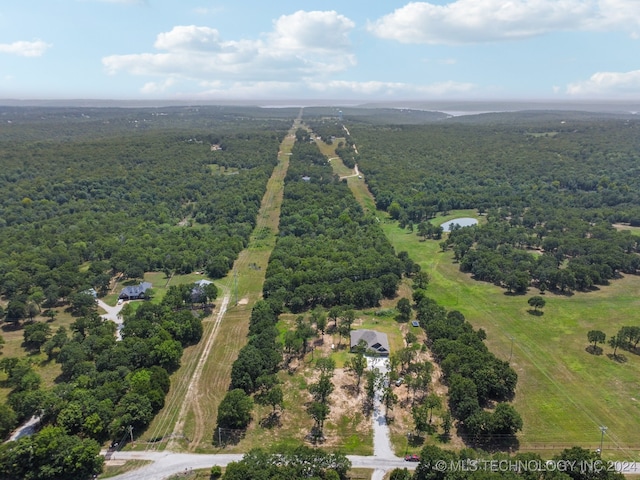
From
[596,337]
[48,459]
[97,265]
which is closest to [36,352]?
[97,265]

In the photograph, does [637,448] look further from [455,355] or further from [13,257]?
[13,257]

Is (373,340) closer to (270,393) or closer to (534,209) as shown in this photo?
(270,393)

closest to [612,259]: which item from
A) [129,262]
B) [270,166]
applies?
[129,262]

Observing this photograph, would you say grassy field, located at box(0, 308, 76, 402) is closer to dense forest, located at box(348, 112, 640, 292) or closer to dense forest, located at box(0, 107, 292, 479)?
dense forest, located at box(0, 107, 292, 479)

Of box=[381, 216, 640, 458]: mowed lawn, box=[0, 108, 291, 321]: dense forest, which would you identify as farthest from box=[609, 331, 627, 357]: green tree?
box=[0, 108, 291, 321]: dense forest

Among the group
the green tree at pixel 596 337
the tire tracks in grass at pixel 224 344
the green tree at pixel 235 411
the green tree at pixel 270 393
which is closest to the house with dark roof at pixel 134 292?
the tire tracks in grass at pixel 224 344

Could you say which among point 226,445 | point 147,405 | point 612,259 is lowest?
point 226,445

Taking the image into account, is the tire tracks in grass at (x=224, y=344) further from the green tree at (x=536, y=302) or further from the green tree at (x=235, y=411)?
the green tree at (x=536, y=302)
